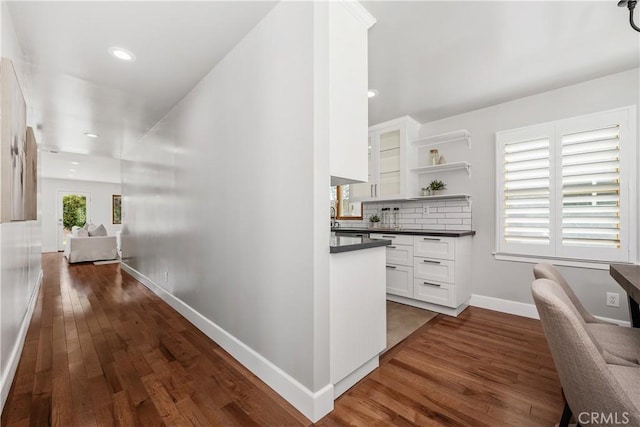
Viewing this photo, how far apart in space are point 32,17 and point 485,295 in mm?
4745

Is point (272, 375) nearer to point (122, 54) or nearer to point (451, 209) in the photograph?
point (122, 54)

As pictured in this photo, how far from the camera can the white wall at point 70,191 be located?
8.79 meters

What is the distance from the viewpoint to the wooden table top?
1.17 m

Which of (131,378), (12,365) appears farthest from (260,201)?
(12,365)

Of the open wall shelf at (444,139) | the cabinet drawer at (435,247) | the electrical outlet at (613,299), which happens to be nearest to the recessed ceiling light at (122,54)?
the open wall shelf at (444,139)

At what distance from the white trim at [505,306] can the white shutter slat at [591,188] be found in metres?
0.78

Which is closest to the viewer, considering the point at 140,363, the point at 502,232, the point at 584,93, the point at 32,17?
the point at 32,17

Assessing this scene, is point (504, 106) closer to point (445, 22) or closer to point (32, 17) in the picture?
point (445, 22)

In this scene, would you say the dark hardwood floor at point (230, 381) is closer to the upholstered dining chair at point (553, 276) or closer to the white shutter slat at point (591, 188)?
the upholstered dining chair at point (553, 276)

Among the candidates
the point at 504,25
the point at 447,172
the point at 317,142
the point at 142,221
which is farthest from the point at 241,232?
the point at 142,221

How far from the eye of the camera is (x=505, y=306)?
302 centimetres

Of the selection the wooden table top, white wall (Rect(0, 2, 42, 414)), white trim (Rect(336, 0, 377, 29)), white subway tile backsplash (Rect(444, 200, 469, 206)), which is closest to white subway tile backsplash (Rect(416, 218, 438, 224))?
white subway tile backsplash (Rect(444, 200, 469, 206))

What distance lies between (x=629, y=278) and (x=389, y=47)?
2.08m

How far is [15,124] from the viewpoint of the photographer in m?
1.49
